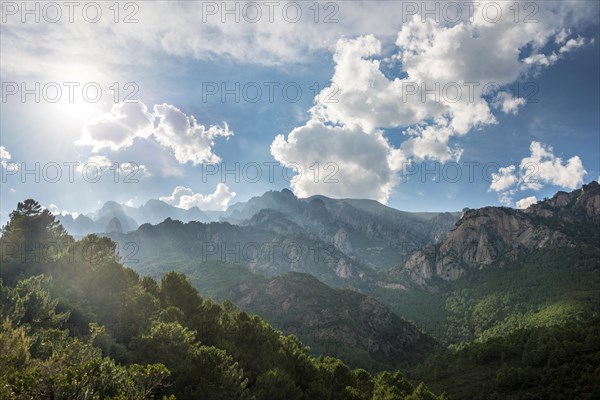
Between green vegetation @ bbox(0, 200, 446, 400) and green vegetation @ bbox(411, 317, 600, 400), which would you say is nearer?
green vegetation @ bbox(0, 200, 446, 400)

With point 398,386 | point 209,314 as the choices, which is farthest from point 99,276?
point 398,386

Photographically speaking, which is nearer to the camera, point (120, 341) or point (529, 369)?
point (120, 341)

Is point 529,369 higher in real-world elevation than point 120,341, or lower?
lower

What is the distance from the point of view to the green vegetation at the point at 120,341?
78.1ft

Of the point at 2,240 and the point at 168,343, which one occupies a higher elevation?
the point at 2,240

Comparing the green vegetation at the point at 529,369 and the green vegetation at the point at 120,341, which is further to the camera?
the green vegetation at the point at 529,369

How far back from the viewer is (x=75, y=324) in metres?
53.0

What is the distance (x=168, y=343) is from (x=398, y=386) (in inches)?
1686

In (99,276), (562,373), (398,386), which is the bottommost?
(562,373)

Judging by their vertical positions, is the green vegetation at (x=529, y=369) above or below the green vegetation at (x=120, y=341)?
below

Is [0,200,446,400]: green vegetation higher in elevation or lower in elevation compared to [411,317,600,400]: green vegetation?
higher

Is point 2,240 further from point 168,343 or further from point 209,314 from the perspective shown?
point 168,343

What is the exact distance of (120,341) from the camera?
52.0 m

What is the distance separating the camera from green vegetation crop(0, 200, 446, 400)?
2380 centimetres
